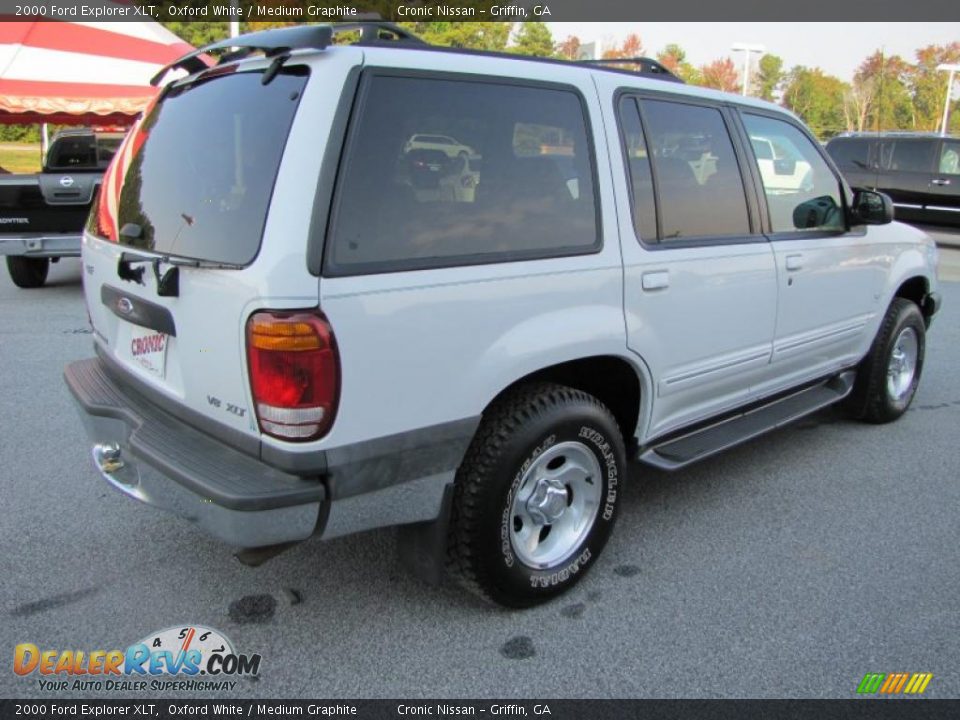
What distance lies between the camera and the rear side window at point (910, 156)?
14.9 m

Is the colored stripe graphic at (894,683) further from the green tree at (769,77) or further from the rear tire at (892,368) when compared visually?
the green tree at (769,77)

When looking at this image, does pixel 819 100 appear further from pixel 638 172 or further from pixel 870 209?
pixel 638 172

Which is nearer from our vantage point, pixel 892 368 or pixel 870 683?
pixel 870 683

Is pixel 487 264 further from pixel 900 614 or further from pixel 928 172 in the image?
pixel 928 172

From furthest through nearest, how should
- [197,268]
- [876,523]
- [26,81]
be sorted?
[26,81], [876,523], [197,268]

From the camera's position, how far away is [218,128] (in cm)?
266

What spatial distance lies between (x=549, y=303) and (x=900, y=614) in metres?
1.77

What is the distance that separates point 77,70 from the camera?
12.8 meters

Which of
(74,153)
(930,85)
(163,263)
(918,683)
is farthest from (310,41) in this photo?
(930,85)

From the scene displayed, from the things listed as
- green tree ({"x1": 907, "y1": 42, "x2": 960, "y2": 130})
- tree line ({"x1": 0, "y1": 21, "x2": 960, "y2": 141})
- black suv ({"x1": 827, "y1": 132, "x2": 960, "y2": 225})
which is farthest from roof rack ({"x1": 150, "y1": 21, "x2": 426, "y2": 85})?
green tree ({"x1": 907, "y1": 42, "x2": 960, "y2": 130})

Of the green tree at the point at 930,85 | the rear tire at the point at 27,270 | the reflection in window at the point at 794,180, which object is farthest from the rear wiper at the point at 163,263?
the green tree at the point at 930,85

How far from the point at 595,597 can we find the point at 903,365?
3.33 m

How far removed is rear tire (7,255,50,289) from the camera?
29.2ft

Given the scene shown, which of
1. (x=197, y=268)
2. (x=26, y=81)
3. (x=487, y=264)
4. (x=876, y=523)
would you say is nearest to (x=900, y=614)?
(x=876, y=523)
